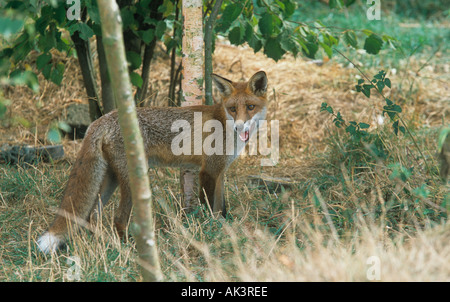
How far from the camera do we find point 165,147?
4539 mm

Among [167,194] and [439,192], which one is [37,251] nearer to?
[167,194]

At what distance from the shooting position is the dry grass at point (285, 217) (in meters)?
3.12

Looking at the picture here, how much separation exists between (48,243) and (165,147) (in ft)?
4.63

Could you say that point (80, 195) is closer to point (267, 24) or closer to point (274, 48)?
point (267, 24)

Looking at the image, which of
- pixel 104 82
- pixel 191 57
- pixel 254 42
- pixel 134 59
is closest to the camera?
pixel 191 57

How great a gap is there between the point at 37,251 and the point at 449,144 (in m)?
3.46

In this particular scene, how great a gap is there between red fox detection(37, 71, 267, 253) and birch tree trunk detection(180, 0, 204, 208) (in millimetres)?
191

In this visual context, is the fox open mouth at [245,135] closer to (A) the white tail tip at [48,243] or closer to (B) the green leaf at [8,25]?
(A) the white tail tip at [48,243]

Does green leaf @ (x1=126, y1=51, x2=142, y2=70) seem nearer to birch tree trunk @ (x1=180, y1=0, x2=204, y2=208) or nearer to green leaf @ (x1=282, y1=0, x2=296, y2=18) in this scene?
birch tree trunk @ (x1=180, y1=0, x2=204, y2=208)

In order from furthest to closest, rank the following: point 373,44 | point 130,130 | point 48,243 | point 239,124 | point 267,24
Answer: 1. point 373,44
2. point 267,24
3. point 239,124
4. point 48,243
5. point 130,130

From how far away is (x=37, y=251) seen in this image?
372 cm

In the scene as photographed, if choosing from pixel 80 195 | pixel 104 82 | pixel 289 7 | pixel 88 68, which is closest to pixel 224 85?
pixel 289 7

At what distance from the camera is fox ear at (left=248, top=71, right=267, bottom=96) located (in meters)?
4.63
